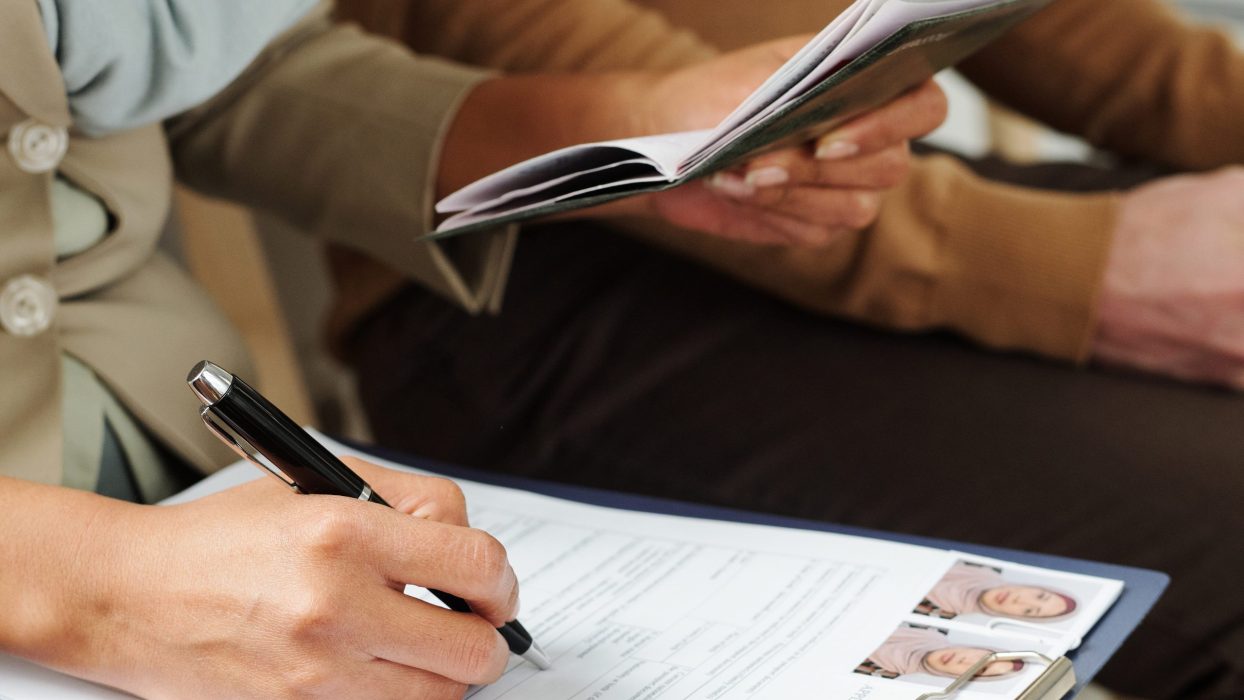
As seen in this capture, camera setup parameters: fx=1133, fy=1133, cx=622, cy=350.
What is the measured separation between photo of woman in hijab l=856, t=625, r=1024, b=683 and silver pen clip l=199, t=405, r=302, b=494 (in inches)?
8.1

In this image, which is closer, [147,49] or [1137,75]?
[147,49]

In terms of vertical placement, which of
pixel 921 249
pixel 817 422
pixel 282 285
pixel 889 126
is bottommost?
pixel 282 285

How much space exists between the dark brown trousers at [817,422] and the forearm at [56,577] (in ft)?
1.39

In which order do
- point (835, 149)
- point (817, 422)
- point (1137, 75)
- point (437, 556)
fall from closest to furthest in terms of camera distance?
point (437, 556) < point (835, 149) < point (817, 422) < point (1137, 75)

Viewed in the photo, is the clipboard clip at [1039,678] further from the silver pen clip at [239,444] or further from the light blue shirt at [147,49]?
the light blue shirt at [147,49]

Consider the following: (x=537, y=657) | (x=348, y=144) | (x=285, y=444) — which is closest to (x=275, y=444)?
(x=285, y=444)

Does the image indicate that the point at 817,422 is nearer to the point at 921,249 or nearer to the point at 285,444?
the point at 921,249

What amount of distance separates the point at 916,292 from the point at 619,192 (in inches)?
17.4

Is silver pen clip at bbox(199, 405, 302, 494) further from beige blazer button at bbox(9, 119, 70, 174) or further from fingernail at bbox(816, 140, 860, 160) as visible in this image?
fingernail at bbox(816, 140, 860, 160)

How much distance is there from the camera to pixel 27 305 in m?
0.49

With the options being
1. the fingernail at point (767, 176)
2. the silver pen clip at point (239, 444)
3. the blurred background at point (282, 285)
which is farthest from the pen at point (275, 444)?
the blurred background at point (282, 285)

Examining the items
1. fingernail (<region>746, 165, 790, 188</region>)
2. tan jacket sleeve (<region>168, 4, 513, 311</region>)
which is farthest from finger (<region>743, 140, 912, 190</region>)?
tan jacket sleeve (<region>168, 4, 513, 311</region>)

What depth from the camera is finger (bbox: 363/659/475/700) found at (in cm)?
36

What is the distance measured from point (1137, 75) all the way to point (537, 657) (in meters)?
0.87
